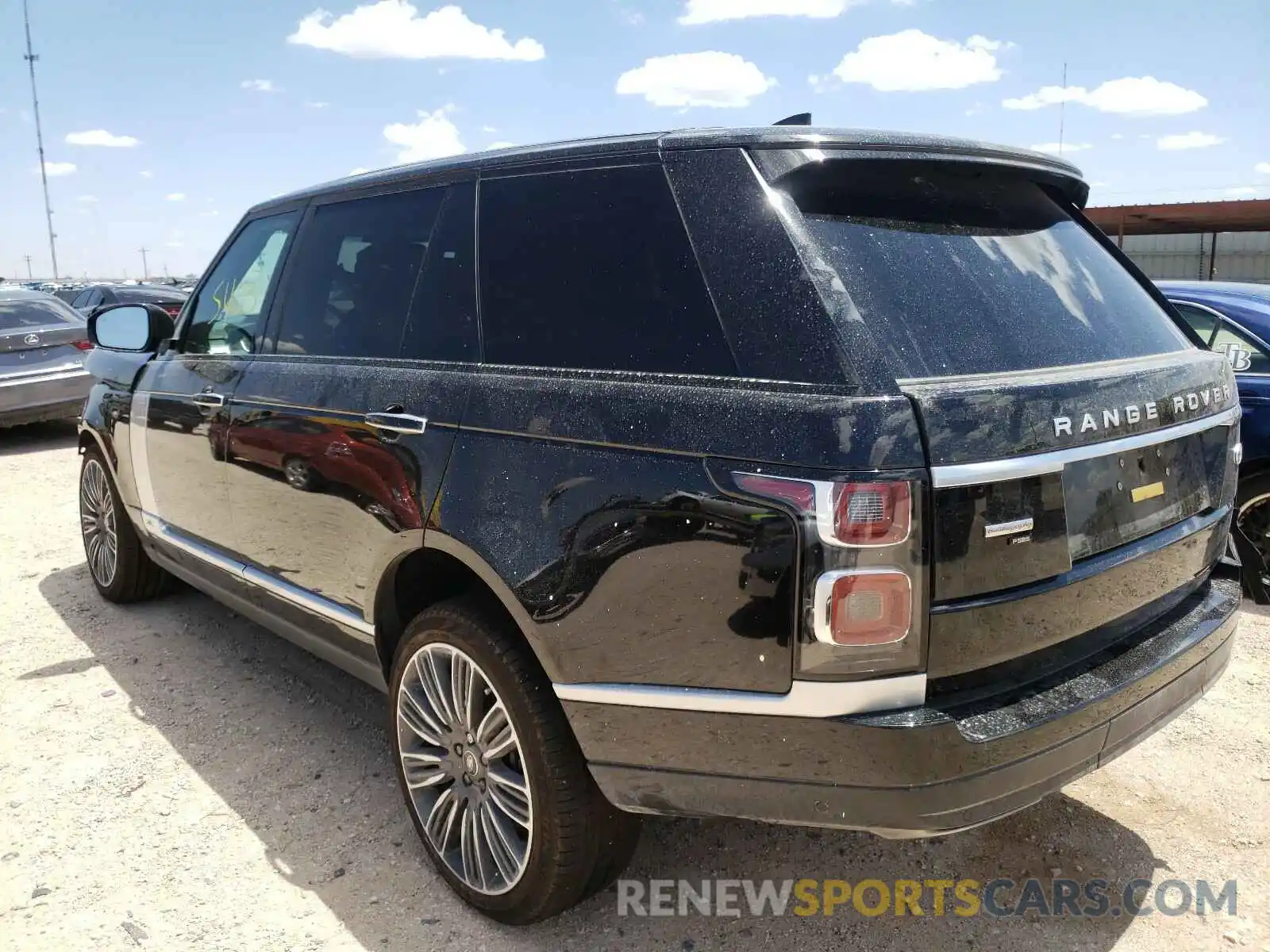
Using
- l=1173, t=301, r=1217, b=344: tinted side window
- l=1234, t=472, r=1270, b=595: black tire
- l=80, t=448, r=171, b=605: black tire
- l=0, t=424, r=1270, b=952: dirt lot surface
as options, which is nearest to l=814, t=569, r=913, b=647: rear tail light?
l=0, t=424, r=1270, b=952: dirt lot surface

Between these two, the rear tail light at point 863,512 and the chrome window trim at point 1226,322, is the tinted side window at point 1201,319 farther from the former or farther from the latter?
the rear tail light at point 863,512

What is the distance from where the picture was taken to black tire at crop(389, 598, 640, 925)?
2281 millimetres

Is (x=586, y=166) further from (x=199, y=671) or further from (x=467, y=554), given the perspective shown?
(x=199, y=671)

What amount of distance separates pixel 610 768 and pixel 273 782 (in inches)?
65.7

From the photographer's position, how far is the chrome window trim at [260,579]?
2.99 meters

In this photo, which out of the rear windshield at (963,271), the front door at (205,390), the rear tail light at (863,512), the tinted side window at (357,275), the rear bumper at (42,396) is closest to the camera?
the rear tail light at (863,512)

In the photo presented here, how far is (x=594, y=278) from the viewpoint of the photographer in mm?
2322

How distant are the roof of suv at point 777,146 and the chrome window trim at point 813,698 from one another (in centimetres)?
116

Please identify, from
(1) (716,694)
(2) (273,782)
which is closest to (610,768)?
(1) (716,694)

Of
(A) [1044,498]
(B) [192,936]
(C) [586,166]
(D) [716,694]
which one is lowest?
(B) [192,936]

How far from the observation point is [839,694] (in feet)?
6.03

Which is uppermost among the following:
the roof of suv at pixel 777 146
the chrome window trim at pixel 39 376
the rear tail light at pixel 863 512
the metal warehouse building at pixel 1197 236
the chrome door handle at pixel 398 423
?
the metal warehouse building at pixel 1197 236

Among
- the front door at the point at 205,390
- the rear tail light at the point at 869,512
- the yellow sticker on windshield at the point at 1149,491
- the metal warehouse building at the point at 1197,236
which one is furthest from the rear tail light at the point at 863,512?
the metal warehouse building at the point at 1197,236
